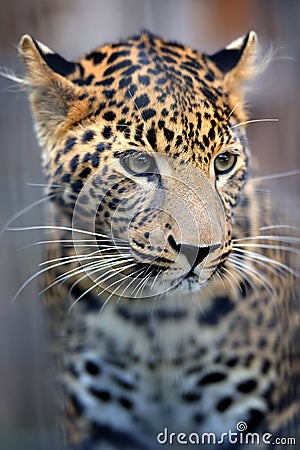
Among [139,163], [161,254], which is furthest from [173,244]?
[139,163]

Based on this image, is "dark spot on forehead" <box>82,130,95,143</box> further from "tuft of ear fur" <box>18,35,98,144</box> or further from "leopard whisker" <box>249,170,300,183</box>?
"leopard whisker" <box>249,170,300,183</box>

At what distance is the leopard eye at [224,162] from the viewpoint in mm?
Result: 1985

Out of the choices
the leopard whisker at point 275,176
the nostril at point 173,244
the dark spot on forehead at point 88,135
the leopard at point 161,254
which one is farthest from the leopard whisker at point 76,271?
the leopard whisker at point 275,176

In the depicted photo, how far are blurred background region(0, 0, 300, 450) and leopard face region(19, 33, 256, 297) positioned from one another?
0.13ft

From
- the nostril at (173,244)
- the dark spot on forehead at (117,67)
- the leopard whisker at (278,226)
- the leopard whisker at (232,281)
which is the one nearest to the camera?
the nostril at (173,244)

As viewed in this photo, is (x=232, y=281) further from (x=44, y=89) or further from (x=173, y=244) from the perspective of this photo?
(x=44, y=89)

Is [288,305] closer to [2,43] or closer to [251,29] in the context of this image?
[251,29]

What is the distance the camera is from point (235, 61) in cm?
201

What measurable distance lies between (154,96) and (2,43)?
425 mm

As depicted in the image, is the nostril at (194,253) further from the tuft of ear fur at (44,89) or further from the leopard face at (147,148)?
the tuft of ear fur at (44,89)

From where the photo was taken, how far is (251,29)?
2.00m

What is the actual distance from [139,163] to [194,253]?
260 millimetres

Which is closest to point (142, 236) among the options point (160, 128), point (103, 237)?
point (103, 237)

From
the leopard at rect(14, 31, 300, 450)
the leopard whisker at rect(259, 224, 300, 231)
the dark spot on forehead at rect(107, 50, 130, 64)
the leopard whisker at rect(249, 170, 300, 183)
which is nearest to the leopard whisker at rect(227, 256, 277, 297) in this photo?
the leopard at rect(14, 31, 300, 450)
